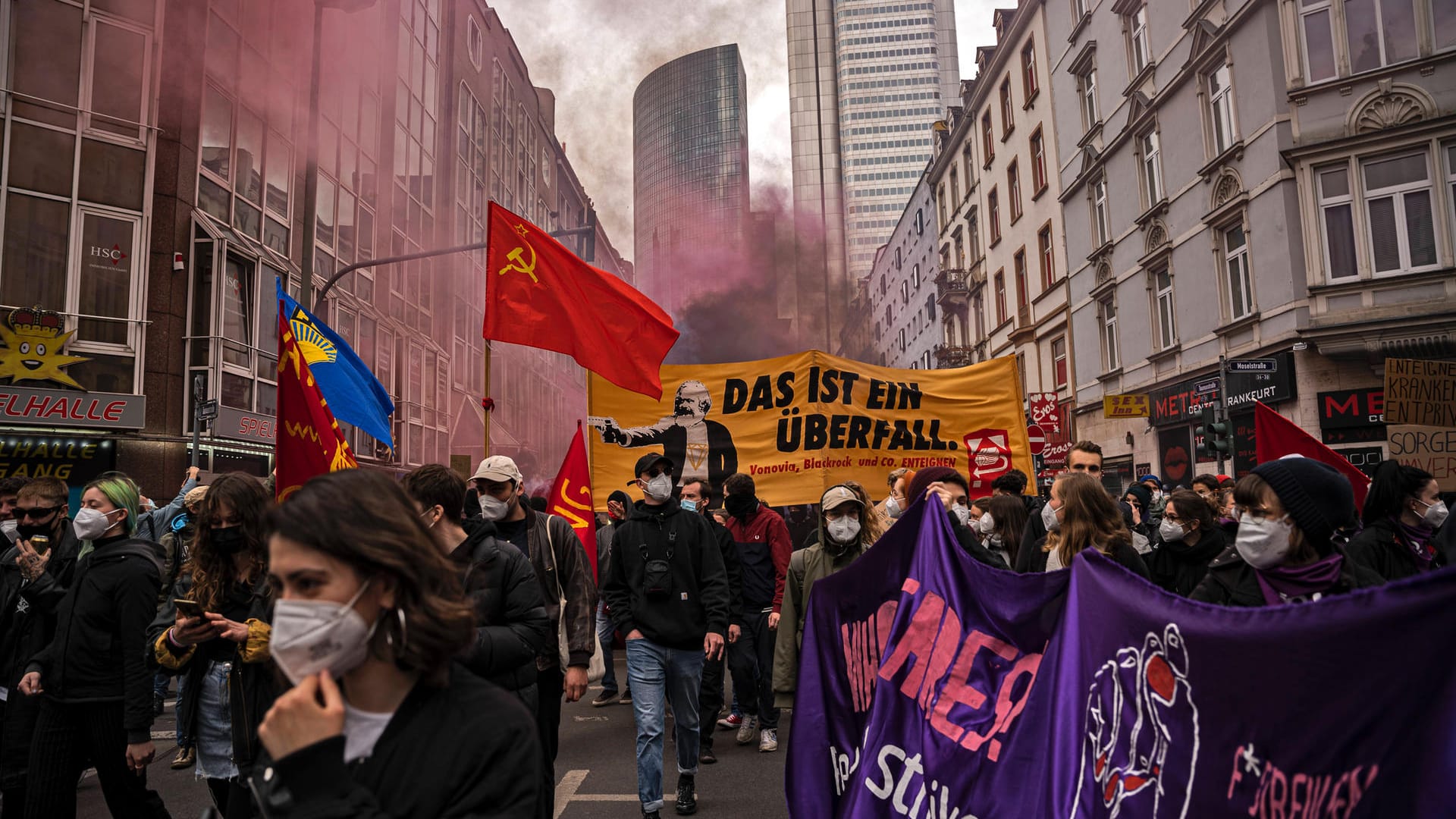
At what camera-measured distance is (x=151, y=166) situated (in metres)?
16.7

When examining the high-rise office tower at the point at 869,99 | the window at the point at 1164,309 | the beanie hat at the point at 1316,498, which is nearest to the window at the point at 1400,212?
the window at the point at 1164,309

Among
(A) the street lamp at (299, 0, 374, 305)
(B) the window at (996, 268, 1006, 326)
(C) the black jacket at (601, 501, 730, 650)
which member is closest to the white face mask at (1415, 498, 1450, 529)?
(C) the black jacket at (601, 501, 730, 650)

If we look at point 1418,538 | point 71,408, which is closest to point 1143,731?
point 1418,538

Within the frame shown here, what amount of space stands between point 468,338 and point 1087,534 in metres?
33.2

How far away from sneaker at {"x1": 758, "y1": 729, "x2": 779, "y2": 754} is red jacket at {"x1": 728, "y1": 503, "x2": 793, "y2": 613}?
974 mm

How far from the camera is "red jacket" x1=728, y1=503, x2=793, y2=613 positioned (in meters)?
7.35

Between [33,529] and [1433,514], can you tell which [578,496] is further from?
[1433,514]

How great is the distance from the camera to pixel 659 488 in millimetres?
5441

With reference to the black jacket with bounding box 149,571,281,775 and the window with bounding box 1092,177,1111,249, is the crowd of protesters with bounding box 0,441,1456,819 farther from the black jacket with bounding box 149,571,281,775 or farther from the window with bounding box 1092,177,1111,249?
the window with bounding box 1092,177,1111,249

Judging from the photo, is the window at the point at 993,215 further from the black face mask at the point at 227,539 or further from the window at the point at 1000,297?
the black face mask at the point at 227,539

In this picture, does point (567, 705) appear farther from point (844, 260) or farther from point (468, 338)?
point (844, 260)

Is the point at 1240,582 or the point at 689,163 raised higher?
the point at 689,163

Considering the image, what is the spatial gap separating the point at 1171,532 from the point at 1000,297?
2891 cm

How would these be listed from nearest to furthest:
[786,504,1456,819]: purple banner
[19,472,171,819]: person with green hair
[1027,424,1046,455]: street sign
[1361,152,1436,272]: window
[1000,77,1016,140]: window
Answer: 1. [786,504,1456,819]: purple banner
2. [19,472,171,819]: person with green hair
3. [1361,152,1436,272]: window
4. [1027,424,1046,455]: street sign
5. [1000,77,1016,140]: window
